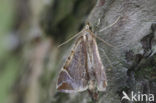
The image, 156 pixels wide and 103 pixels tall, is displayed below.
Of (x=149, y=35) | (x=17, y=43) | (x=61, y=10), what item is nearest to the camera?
(x=149, y=35)

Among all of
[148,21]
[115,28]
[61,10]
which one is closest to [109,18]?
[115,28]

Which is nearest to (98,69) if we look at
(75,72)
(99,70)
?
(99,70)

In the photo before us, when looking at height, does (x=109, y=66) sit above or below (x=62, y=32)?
below

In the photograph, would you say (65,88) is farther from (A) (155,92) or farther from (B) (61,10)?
(B) (61,10)

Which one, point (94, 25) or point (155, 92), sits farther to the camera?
point (94, 25)
